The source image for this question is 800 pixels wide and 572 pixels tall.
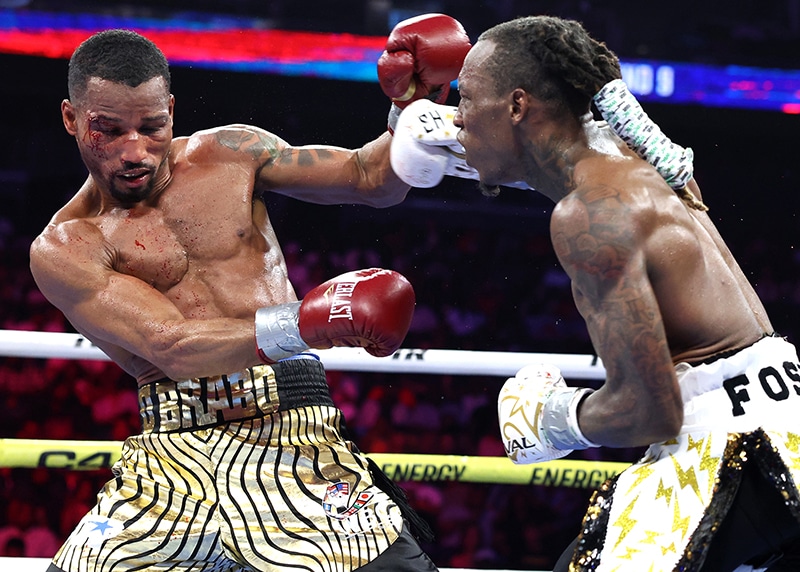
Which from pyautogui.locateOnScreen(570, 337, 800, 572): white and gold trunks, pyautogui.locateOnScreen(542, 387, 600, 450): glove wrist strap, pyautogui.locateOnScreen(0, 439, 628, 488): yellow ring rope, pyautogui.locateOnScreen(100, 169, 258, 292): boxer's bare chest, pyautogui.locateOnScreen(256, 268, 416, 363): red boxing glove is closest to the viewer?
pyautogui.locateOnScreen(570, 337, 800, 572): white and gold trunks

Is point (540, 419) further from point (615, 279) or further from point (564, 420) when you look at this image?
point (615, 279)

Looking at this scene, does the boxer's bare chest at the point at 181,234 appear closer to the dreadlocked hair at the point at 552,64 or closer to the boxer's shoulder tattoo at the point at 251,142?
the boxer's shoulder tattoo at the point at 251,142

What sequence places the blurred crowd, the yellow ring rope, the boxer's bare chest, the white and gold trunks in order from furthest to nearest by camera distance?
the blurred crowd
the yellow ring rope
the boxer's bare chest
the white and gold trunks

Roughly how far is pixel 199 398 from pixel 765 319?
109 cm

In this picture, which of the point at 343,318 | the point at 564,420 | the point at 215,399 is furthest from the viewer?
the point at 215,399

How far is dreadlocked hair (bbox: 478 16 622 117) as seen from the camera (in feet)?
5.23

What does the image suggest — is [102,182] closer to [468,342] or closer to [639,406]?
[639,406]

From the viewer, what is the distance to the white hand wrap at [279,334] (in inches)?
69.3

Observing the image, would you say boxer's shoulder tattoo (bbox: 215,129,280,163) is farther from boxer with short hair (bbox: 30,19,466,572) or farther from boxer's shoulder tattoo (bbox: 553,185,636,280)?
boxer's shoulder tattoo (bbox: 553,185,636,280)

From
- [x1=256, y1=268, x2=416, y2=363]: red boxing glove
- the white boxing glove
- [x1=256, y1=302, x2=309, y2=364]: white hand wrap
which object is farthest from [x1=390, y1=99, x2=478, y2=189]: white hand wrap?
the white boxing glove

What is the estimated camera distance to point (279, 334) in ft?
5.79

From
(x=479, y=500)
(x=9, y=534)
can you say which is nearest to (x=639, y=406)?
(x=479, y=500)

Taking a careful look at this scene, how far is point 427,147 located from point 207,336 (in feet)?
1.94

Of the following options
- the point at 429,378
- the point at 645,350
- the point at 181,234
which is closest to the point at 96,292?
the point at 181,234
